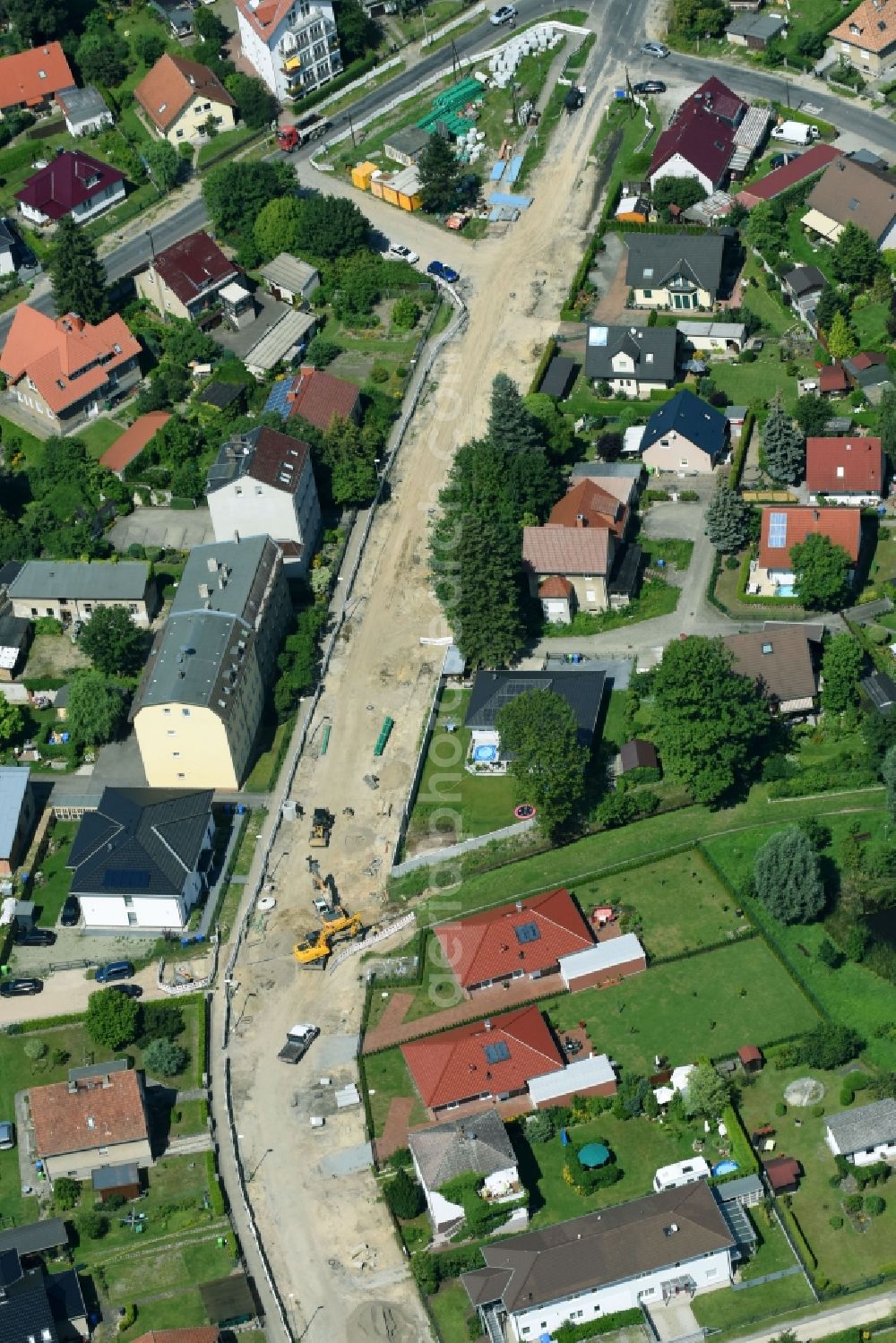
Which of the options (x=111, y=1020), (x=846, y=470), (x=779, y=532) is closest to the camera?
(x=111, y=1020)

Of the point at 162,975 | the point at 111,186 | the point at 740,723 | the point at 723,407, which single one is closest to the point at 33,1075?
the point at 162,975

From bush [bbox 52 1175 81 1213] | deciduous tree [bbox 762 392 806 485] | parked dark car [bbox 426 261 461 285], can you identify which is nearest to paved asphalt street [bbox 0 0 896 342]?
parked dark car [bbox 426 261 461 285]

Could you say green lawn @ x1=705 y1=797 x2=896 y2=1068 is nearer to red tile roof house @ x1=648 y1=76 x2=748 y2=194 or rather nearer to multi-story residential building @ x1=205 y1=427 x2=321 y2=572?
multi-story residential building @ x1=205 y1=427 x2=321 y2=572

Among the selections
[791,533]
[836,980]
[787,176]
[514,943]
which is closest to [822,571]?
[791,533]

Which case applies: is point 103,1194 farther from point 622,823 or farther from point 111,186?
point 111,186

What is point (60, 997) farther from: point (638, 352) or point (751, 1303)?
point (638, 352)

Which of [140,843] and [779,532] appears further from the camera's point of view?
[779,532]

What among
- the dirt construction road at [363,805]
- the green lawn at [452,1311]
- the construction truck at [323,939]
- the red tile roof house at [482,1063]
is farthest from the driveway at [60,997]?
the green lawn at [452,1311]
